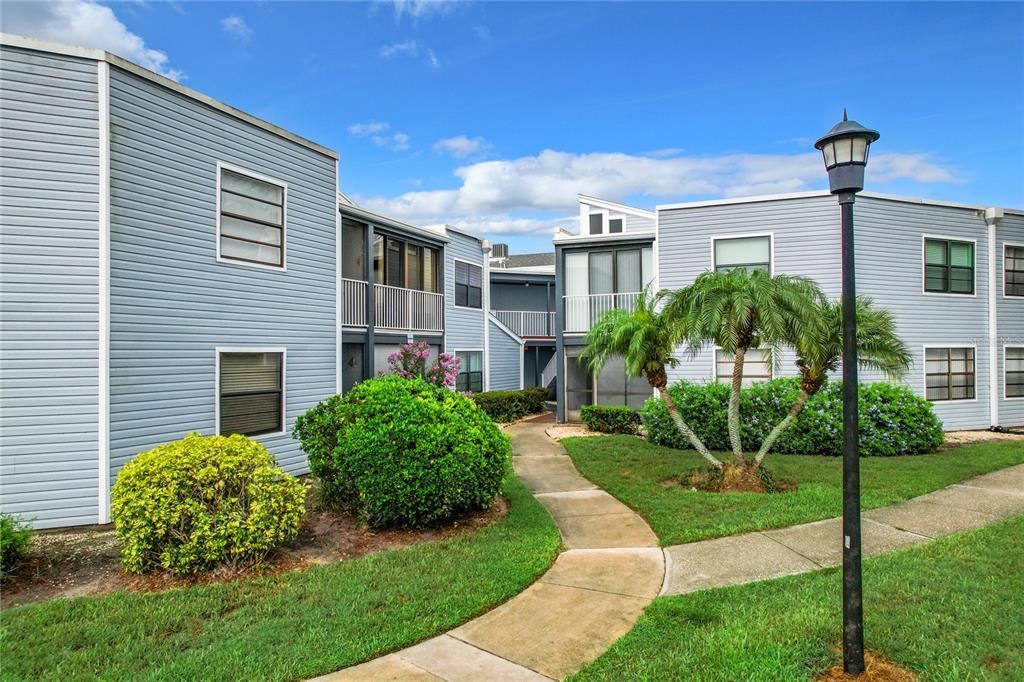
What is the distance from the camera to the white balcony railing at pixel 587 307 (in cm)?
Result: 1614

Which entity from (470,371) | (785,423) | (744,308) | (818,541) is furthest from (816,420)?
(470,371)

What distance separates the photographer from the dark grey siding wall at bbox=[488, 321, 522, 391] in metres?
20.0

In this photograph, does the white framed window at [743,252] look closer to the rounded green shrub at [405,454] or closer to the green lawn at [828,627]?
the rounded green shrub at [405,454]

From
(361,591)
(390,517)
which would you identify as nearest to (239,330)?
(390,517)

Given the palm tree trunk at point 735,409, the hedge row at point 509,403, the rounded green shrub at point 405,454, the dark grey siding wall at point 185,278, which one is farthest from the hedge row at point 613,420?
the rounded green shrub at point 405,454

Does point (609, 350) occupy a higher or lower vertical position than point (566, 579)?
higher

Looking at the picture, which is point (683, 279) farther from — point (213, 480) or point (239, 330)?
point (213, 480)

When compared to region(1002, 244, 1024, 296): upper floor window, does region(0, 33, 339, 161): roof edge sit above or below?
above

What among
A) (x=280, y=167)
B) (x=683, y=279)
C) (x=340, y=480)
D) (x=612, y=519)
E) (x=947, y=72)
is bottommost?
(x=612, y=519)

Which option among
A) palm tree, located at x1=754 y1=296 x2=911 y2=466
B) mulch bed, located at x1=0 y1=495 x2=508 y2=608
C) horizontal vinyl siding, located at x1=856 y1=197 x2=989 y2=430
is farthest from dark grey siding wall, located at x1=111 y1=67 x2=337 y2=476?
horizontal vinyl siding, located at x1=856 y1=197 x2=989 y2=430

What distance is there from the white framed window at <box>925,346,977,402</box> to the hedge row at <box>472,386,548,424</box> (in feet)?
37.1

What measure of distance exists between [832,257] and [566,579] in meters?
11.8

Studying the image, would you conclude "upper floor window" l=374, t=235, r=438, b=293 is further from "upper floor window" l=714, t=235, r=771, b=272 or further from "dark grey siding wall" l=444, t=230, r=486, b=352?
"upper floor window" l=714, t=235, r=771, b=272

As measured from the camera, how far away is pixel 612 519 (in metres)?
7.36
